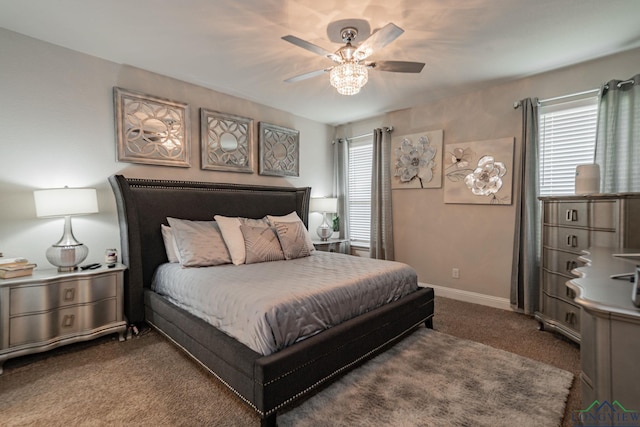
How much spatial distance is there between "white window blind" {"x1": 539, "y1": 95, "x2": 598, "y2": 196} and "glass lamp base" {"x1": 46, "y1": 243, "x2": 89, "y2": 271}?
4.64 m

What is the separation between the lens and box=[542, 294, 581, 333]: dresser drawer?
2443 millimetres

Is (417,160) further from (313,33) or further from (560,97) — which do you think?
(313,33)

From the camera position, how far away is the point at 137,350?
2520mm

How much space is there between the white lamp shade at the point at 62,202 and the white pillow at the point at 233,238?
113 centimetres

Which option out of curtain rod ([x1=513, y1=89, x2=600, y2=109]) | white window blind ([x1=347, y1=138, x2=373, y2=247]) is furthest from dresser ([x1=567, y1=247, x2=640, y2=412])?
white window blind ([x1=347, y1=138, x2=373, y2=247])

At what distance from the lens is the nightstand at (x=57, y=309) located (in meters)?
2.17

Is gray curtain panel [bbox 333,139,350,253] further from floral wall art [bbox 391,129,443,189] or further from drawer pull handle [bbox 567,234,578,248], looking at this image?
drawer pull handle [bbox 567,234,578,248]

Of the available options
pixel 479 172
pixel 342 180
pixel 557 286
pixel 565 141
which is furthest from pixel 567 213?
pixel 342 180

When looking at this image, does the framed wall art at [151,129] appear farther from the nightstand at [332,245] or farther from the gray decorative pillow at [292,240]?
the nightstand at [332,245]

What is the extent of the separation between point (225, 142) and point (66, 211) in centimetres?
186

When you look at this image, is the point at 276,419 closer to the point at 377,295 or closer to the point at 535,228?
the point at 377,295

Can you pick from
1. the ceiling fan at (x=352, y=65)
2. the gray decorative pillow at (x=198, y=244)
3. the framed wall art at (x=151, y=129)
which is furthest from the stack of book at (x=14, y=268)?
the ceiling fan at (x=352, y=65)

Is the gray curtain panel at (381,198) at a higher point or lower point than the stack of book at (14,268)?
higher

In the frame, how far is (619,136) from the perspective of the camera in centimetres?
274
